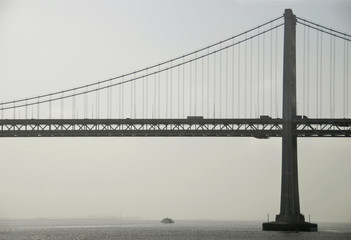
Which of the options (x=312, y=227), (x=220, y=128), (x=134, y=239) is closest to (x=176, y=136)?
(x=220, y=128)

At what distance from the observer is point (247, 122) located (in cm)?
7912

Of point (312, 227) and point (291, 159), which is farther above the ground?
point (291, 159)

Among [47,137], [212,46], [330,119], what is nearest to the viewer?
[330,119]

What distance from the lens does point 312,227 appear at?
80875 mm

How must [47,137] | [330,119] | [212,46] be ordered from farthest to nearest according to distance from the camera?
[212,46]
[47,137]
[330,119]

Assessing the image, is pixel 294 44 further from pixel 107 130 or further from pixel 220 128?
pixel 107 130

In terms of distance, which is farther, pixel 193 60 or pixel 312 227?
pixel 193 60

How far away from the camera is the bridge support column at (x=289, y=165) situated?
77.7 meters

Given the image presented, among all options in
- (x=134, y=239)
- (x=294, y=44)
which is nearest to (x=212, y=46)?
(x=294, y=44)

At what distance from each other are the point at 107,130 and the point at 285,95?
16.8 metres

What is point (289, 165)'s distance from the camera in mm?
78000

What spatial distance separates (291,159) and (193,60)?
18.1 meters

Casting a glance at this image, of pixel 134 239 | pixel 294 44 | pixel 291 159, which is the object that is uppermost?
pixel 294 44

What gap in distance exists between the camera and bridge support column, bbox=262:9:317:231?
77688mm
